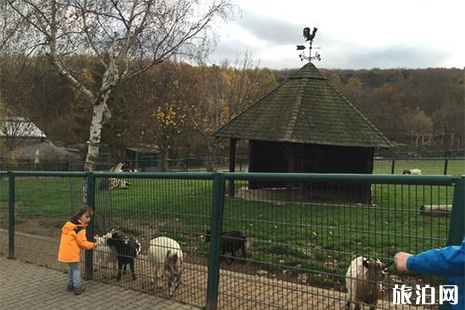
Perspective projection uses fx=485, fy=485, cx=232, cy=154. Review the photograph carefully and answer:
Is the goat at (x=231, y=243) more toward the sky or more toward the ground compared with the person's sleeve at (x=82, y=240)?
more toward the sky

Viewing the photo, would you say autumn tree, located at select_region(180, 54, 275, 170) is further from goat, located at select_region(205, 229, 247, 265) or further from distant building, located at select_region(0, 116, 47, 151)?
goat, located at select_region(205, 229, 247, 265)

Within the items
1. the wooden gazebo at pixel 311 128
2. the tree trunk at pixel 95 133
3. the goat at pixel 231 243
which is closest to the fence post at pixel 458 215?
the goat at pixel 231 243

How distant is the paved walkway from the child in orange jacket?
235 mm

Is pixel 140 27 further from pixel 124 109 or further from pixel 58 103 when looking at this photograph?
pixel 58 103

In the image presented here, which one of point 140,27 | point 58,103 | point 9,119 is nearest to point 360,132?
point 140,27

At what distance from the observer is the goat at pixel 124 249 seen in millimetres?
6656

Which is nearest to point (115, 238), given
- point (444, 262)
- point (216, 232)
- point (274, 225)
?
point (216, 232)

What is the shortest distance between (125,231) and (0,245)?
449cm

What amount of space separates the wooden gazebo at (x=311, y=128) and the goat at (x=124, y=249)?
331 inches

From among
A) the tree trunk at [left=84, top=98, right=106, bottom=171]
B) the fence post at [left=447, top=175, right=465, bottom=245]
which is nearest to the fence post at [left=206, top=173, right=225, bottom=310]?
the fence post at [left=447, top=175, right=465, bottom=245]

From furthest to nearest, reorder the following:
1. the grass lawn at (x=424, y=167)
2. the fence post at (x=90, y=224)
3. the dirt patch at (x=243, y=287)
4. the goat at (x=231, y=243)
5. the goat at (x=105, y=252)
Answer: the grass lawn at (x=424, y=167) → the fence post at (x=90, y=224) → the goat at (x=105, y=252) → the goat at (x=231, y=243) → the dirt patch at (x=243, y=287)

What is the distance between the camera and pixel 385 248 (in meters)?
4.16

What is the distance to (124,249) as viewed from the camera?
6.75 m

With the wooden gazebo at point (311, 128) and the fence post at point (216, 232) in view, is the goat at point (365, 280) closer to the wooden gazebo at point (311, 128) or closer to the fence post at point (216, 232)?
the fence post at point (216, 232)
